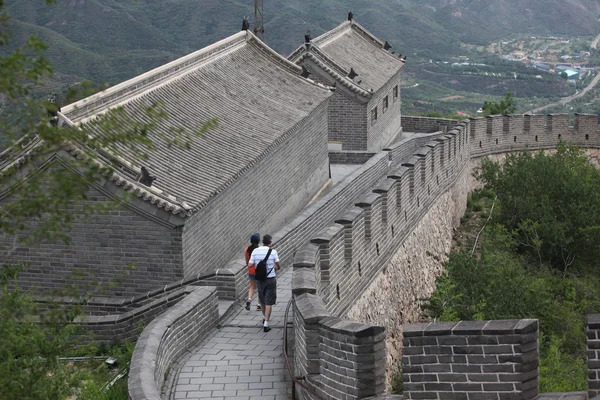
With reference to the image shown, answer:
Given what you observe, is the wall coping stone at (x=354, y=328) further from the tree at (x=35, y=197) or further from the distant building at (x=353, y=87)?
the distant building at (x=353, y=87)

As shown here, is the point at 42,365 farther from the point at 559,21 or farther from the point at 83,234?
the point at 559,21

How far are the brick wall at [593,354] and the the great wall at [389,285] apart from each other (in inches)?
0.5

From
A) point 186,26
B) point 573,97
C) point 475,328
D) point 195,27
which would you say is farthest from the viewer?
point 195,27

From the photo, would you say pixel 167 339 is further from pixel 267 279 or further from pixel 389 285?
pixel 389 285

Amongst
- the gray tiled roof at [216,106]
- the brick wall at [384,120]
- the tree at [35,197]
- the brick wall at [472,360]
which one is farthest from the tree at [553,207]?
the brick wall at [472,360]

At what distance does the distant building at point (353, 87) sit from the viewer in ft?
Answer: 87.6

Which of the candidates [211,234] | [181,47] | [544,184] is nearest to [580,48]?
[181,47]

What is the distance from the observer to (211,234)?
15633 mm

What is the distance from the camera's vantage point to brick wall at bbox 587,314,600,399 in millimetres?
5801

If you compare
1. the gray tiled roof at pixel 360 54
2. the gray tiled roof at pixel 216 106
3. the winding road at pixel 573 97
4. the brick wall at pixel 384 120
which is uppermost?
the winding road at pixel 573 97

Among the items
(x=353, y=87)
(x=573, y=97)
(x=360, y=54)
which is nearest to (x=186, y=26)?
(x=573, y=97)

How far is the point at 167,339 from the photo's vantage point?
35.6 feet

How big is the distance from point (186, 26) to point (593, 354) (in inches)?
3223

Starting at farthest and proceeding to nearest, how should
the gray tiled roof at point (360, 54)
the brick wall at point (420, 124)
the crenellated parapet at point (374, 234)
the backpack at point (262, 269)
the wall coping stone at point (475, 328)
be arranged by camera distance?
1. the brick wall at point (420, 124)
2. the gray tiled roof at point (360, 54)
3. the backpack at point (262, 269)
4. the crenellated parapet at point (374, 234)
5. the wall coping stone at point (475, 328)
